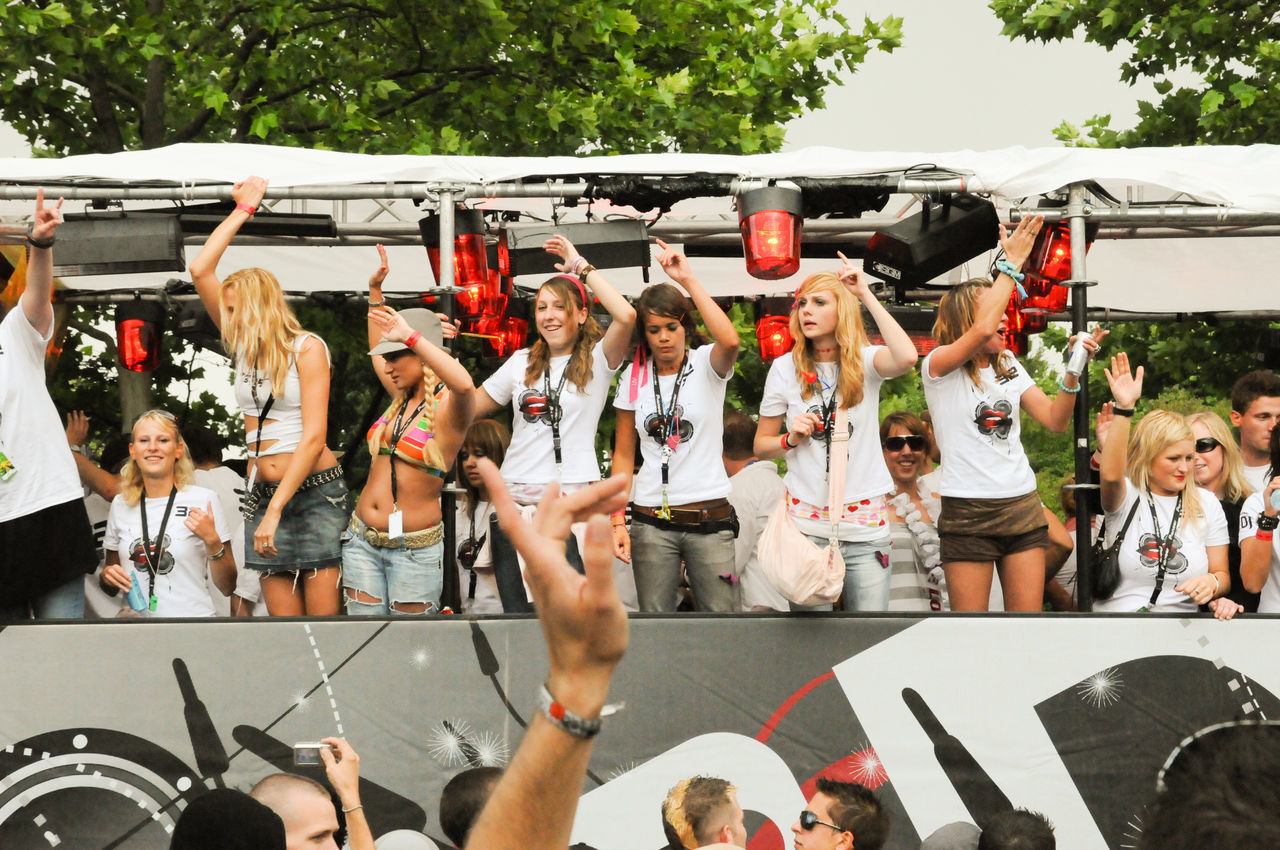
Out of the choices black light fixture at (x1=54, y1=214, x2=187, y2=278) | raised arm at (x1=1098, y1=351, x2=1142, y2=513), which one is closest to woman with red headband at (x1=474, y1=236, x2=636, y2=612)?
black light fixture at (x1=54, y1=214, x2=187, y2=278)

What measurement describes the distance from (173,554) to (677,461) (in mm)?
2310

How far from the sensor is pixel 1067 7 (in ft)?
47.0

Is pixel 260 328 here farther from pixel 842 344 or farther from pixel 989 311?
pixel 989 311

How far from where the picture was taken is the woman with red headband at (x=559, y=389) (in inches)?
237

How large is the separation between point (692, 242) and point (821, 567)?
345cm

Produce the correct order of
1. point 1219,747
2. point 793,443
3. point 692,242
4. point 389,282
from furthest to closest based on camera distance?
point 389,282, point 692,242, point 793,443, point 1219,747

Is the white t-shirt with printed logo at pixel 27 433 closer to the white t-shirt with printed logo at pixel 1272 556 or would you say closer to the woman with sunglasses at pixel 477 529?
the woman with sunglasses at pixel 477 529

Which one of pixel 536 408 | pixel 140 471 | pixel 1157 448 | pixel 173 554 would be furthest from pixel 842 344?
pixel 140 471

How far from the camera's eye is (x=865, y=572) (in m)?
5.72

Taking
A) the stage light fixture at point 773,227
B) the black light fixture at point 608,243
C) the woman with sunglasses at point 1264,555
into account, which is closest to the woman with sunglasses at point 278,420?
the black light fixture at point 608,243

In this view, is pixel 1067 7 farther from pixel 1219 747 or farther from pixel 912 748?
pixel 1219 747

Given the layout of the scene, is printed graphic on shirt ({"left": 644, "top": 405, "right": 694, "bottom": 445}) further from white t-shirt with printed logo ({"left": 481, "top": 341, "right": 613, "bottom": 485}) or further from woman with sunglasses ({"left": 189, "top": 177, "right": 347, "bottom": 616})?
woman with sunglasses ({"left": 189, "top": 177, "right": 347, "bottom": 616})

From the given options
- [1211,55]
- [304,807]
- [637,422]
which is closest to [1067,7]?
[1211,55]

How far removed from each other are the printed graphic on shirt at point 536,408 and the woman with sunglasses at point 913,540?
1.68m
